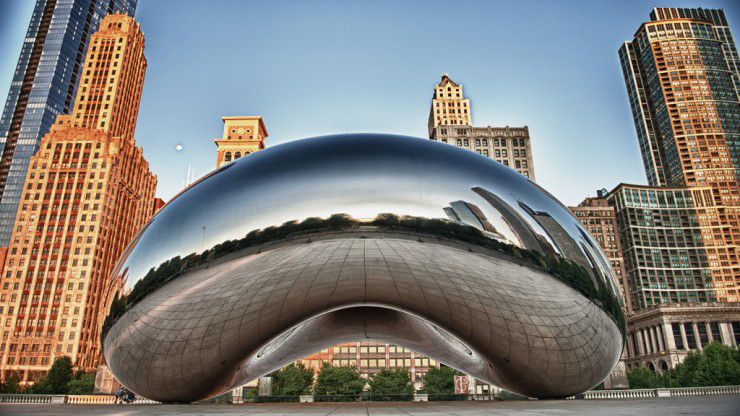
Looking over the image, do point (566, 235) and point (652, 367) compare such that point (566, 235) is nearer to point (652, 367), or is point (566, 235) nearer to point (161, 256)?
point (161, 256)

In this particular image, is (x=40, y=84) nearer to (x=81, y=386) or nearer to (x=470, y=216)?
(x=81, y=386)

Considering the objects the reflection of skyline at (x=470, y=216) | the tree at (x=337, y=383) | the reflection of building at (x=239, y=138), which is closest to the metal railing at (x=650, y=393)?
the reflection of skyline at (x=470, y=216)

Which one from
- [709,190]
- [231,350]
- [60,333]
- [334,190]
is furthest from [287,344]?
[709,190]

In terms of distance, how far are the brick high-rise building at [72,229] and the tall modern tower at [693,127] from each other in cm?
14665

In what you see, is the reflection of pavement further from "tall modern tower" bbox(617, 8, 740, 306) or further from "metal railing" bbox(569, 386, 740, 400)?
"tall modern tower" bbox(617, 8, 740, 306)

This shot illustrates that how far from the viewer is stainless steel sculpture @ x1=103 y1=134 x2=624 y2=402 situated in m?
4.05

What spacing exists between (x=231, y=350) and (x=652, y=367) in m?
131

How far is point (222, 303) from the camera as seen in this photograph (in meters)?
4.25

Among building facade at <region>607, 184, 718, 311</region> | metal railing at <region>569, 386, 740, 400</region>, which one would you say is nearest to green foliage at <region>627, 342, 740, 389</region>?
metal railing at <region>569, 386, 740, 400</region>

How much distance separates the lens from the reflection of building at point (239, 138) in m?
138

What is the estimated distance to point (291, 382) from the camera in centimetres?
6869

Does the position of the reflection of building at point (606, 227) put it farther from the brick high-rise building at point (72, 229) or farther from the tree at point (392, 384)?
the brick high-rise building at point (72, 229)

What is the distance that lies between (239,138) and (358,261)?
479 feet

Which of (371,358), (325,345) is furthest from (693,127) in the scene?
(325,345)
